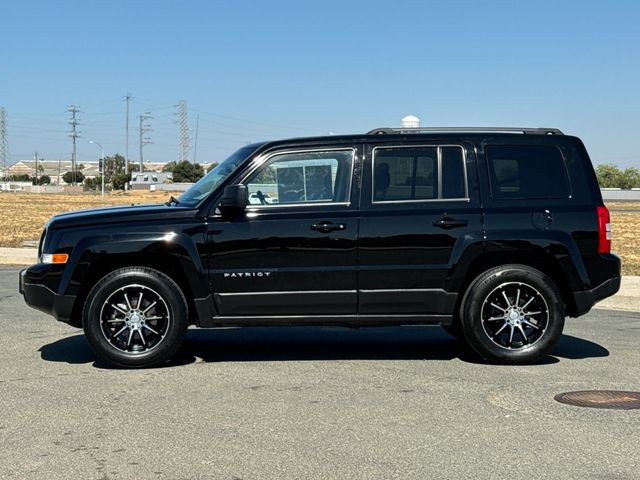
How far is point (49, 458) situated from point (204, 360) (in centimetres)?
286

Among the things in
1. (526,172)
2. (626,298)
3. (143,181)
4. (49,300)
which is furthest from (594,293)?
(143,181)

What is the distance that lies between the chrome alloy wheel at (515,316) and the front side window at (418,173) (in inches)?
37.2

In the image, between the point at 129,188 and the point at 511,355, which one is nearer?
the point at 511,355

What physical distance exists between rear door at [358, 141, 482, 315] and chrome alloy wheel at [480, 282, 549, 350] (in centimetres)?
39

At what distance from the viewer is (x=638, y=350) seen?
8.19m

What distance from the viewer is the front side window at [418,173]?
24.2 feet

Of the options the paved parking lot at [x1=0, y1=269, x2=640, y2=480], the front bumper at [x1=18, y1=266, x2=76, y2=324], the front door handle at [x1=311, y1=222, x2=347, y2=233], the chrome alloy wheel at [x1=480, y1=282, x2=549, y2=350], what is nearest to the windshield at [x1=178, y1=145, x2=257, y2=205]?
the front door handle at [x1=311, y1=222, x2=347, y2=233]

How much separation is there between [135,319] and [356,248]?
77.1 inches

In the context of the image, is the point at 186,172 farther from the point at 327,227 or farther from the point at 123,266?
the point at 327,227

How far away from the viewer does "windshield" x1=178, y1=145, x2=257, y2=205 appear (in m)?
7.44

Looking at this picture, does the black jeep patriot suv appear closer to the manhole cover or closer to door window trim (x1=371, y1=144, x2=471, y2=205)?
door window trim (x1=371, y1=144, x2=471, y2=205)

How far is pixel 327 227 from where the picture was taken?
23.6 ft

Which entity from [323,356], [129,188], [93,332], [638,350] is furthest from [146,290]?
[129,188]

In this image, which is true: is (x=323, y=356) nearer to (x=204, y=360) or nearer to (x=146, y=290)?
(x=204, y=360)
